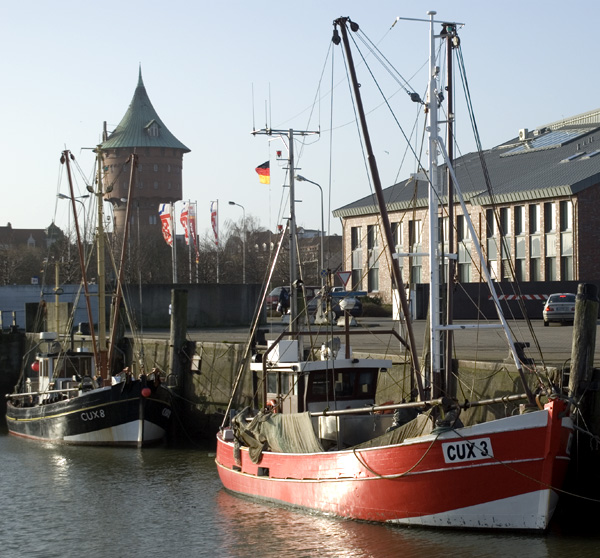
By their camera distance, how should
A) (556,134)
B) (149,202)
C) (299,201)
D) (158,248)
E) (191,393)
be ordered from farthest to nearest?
1. (149,202)
2. (158,248)
3. (556,134)
4. (191,393)
5. (299,201)

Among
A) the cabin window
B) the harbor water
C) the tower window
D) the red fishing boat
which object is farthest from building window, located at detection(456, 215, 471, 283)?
the tower window

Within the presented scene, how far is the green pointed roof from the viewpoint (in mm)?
117000

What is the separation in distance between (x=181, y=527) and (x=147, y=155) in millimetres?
100928

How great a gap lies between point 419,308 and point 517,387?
32.1 m

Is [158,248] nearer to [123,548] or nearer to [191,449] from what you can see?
[191,449]

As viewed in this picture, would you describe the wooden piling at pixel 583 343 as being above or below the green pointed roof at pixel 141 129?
below

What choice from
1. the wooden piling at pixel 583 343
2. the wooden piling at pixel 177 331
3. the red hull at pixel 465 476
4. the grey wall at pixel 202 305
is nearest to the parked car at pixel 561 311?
the grey wall at pixel 202 305

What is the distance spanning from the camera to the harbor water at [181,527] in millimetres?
16312

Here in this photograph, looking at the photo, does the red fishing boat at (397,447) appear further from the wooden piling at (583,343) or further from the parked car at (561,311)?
the parked car at (561,311)

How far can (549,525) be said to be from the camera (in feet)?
54.9

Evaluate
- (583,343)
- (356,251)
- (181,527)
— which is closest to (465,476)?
(583,343)

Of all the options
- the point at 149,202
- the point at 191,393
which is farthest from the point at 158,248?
the point at 191,393

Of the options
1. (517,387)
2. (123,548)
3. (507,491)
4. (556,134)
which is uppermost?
(556,134)

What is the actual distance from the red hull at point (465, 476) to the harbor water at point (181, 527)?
0.30 metres
